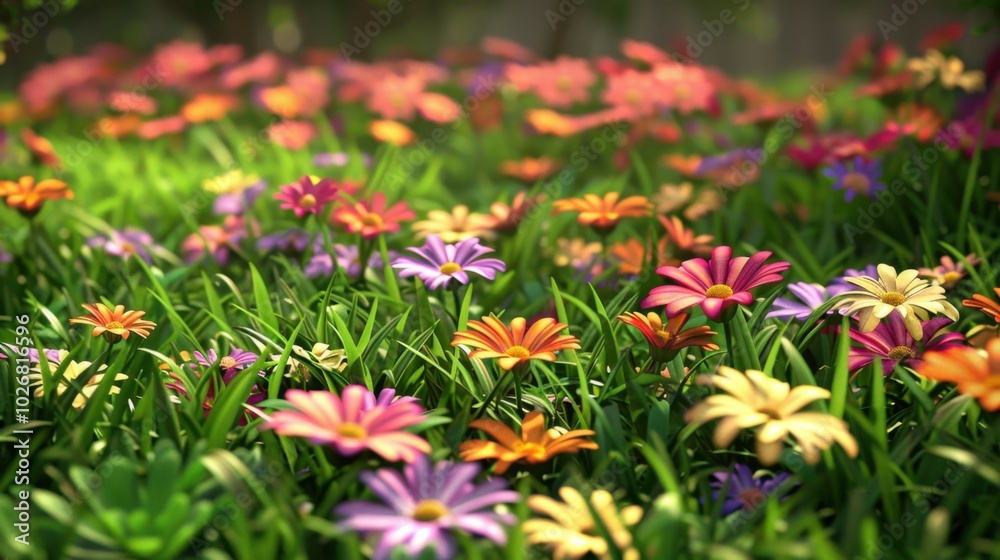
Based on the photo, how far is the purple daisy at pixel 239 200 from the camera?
7.79 feet

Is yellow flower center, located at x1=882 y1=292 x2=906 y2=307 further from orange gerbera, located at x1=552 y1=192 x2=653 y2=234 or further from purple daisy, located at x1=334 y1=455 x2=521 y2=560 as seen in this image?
purple daisy, located at x1=334 y1=455 x2=521 y2=560

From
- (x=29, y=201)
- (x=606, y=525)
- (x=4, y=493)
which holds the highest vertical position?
(x=29, y=201)

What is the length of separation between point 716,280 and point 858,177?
1.03m

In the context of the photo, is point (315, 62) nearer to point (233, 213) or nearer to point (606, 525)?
point (233, 213)

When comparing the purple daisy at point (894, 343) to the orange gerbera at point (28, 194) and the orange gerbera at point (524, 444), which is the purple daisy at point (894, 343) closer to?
the orange gerbera at point (524, 444)

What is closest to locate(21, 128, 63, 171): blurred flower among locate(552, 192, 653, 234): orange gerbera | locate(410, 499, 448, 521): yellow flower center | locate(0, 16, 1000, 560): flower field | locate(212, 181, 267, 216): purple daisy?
locate(0, 16, 1000, 560): flower field

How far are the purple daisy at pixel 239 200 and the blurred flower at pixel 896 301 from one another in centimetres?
163

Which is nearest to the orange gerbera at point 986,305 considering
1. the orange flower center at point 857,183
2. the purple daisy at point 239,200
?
the orange flower center at point 857,183

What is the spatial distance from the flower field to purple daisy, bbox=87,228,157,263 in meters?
0.01

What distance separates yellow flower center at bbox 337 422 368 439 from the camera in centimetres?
105

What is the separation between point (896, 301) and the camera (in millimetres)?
1364

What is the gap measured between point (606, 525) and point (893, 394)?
24.4 inches

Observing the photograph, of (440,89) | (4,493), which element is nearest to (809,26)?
(440,89)

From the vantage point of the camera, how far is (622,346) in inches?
64.8
